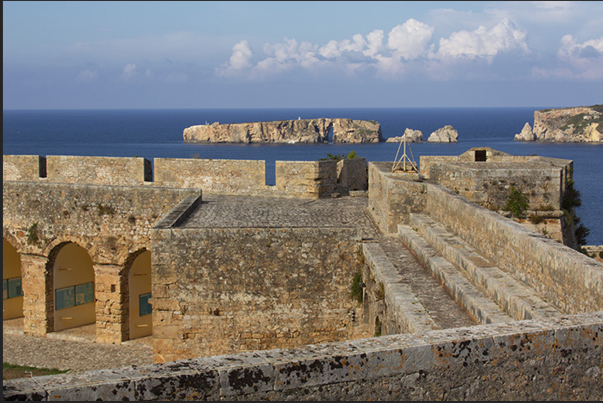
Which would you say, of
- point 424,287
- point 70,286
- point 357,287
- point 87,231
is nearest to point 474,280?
point 424,287

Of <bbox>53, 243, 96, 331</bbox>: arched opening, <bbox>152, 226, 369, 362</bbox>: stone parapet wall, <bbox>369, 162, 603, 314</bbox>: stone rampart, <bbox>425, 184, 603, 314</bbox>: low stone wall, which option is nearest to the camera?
<bbox>425, 184, 603, 314</bbox>: low stone wall

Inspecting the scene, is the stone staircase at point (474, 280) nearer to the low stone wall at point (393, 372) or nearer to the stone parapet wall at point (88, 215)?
the low stone wall at point (393, 372)

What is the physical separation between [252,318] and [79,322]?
791 cm

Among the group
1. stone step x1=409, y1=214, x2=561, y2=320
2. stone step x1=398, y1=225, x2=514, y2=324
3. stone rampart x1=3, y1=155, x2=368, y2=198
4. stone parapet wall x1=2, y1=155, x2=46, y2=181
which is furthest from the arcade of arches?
stone step x1=409, y1=214, x2=561, y2=320

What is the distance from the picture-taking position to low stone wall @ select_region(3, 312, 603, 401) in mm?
3525

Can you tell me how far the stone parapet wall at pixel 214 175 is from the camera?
17.3 meters

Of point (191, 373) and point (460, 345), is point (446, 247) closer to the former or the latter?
point (460, 345)

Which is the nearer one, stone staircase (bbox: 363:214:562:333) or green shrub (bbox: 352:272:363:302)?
stone staircase (bbox: 363:214:562:333)

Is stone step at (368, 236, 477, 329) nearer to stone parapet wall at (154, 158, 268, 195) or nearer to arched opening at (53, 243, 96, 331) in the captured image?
stone parapet wall at (154, 158, 268, 195)

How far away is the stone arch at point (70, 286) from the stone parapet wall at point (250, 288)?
6322 mm

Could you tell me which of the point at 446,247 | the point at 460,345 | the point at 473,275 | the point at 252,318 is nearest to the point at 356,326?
the point at 252,318

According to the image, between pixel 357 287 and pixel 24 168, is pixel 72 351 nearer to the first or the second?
pixel 24 168

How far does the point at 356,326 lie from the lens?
36.2ft

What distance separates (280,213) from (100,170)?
22.3ft
